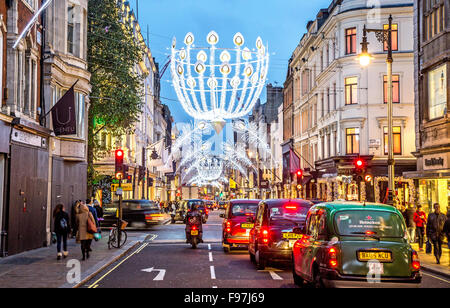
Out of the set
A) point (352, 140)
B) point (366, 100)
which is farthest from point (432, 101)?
point (352, 140)

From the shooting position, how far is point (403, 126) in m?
45.1

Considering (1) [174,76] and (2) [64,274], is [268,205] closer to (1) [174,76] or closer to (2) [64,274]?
(2) [64,274]

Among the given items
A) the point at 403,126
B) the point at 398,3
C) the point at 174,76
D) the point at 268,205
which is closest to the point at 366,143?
the point at 403,126

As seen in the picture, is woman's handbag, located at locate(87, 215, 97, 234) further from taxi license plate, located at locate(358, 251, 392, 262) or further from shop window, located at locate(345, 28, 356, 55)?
shop window, located at locate(345, 28, 356, 55)

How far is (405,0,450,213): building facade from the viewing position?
2675cm

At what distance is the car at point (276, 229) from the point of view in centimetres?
1695

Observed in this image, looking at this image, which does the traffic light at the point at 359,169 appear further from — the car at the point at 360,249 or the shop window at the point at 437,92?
the car at the point at 360,249

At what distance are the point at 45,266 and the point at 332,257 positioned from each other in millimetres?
9457

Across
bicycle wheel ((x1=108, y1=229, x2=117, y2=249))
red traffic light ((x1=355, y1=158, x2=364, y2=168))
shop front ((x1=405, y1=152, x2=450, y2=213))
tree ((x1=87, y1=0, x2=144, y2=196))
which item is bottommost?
bicycle wheel ((x1=108, y1=229, x2=117, y2=249))

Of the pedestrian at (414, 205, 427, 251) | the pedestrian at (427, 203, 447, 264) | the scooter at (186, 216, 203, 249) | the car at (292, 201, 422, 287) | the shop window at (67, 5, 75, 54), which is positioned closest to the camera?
the car at (292, 201, 422, 287)

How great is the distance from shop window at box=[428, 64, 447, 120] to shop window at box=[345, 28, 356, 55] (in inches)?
710

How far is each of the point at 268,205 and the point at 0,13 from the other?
10.3m

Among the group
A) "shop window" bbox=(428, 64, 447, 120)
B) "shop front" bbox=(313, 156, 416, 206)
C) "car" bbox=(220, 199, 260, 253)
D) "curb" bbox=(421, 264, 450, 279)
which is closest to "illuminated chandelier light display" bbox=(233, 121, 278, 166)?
"shop front" bbox=(313, 156, 416, 206)

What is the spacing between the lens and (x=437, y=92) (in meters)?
28.1
